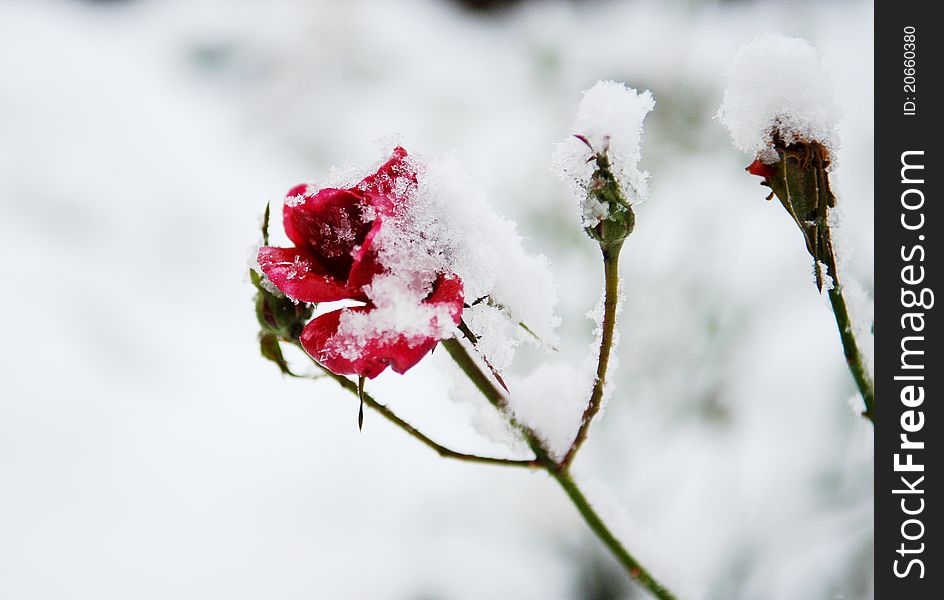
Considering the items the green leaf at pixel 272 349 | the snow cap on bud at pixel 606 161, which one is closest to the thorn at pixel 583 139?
the snow cap on bud at pixel 606 161

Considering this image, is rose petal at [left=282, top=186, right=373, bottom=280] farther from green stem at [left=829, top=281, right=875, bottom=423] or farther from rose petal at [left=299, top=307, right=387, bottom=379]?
green stem at [left=829, top=281, right=875, bottom=423]

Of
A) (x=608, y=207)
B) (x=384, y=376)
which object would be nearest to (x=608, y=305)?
(x=608, y=207)

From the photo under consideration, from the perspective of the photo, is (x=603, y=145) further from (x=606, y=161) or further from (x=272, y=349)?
(x=272, y=349)

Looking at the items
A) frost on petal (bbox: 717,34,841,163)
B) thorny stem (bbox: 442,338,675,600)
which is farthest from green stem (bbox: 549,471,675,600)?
frost on petal (bbox: 717,34,841,163)

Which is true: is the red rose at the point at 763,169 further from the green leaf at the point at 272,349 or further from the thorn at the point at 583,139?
the green leaf at the point at 272,349

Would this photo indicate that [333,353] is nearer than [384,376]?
Yes
